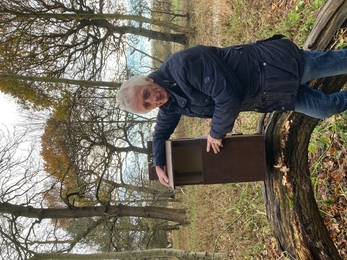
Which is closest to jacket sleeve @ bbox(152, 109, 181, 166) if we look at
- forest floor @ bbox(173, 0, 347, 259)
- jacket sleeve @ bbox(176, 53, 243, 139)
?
jacket sleeve @ bbox(176, 53, 243, 139)

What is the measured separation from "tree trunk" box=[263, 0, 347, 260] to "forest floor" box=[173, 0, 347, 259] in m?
0.48

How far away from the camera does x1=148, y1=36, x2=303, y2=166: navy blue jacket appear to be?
92.8 inches

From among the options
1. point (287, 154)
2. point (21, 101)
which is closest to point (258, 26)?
point (287, 154)

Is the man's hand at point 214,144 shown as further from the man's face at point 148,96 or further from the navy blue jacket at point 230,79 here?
the man's face at point 148,96

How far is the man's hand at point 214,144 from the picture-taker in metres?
2.97

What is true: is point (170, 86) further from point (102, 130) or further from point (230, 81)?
point (102, 130)

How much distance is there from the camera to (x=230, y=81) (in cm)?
237

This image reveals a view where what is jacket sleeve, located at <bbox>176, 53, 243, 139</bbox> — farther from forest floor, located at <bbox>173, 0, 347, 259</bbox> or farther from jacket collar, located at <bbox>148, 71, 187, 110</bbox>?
forest floor, located at <bbox>173, 0, 347, 259</bbox>

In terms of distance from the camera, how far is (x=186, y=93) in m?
2.52

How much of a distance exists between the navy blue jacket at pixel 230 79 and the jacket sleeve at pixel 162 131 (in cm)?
33

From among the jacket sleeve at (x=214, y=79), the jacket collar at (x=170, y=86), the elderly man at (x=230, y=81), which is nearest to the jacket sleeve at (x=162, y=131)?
the elderly man at (x=230, y=81)

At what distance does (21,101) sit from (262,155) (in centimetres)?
759

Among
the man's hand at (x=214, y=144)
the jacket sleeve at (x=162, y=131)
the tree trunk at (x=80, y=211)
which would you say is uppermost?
the jacket sleeve at (x=162, y=131)

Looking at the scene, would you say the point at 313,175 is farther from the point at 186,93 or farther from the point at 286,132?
the point at 186,93
